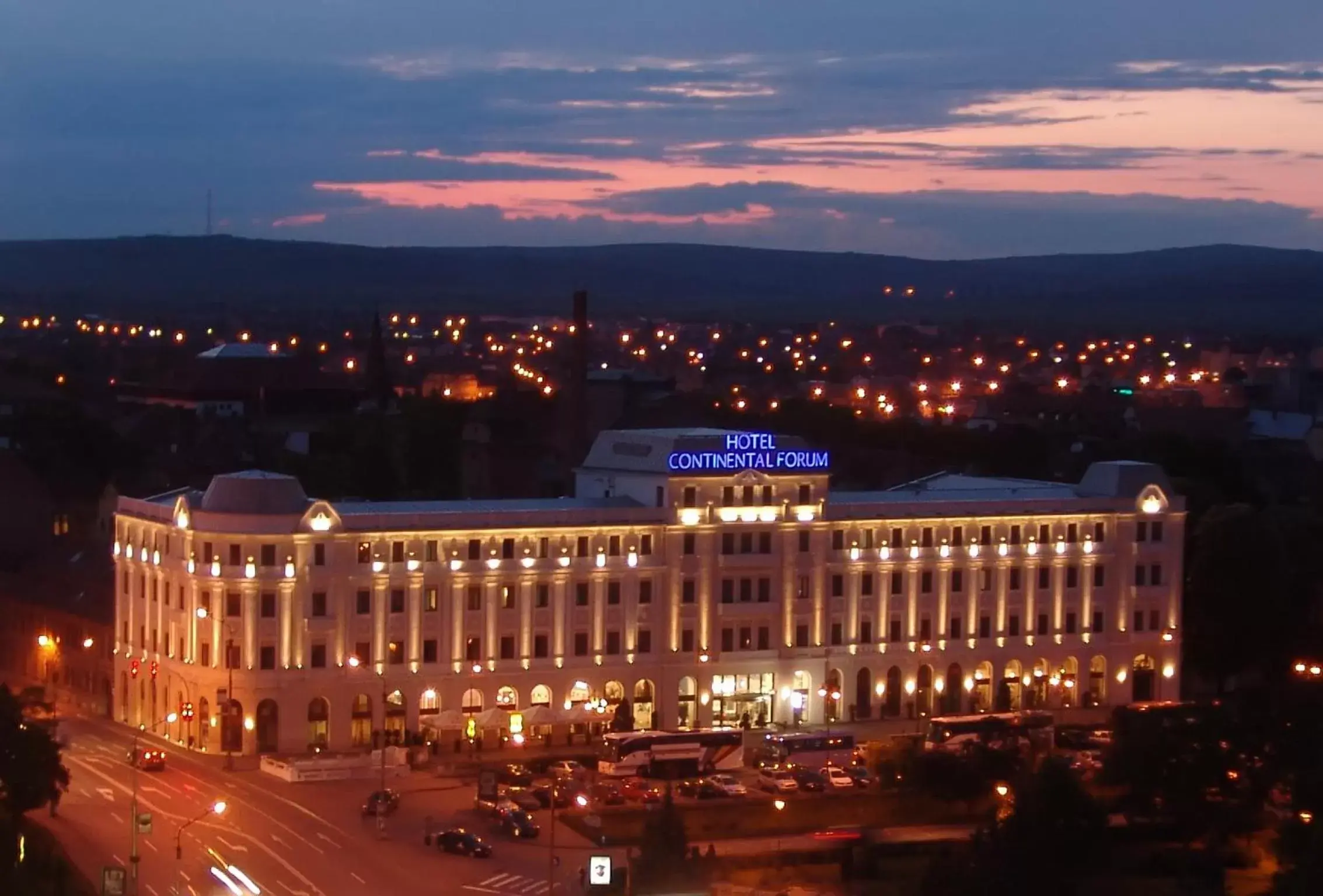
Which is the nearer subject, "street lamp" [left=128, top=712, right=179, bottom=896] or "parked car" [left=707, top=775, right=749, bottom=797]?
"street lamp" [left=128, top=712, right=179, bottom=896]

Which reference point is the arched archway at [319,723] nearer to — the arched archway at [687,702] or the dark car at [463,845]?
the arched archway at [687,702]

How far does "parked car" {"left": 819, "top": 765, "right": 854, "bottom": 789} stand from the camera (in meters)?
69.4

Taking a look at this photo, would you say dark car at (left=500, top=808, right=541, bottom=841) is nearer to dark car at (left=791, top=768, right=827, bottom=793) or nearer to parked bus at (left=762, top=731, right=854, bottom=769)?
dark car at (left=791, top=768, right=827, bottom=793)

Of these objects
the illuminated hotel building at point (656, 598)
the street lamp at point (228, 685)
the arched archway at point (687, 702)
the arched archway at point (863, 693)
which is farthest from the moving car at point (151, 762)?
the arched archway at point (863, 693)

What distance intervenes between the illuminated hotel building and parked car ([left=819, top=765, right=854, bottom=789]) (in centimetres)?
870

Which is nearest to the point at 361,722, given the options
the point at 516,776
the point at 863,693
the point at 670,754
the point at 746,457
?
the point at 516,776

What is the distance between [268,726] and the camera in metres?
72.8

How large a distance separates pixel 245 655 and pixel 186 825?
13.8 m

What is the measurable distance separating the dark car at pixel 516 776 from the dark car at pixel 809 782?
22.3 feet

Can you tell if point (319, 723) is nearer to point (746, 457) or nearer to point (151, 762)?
point (151, 762)

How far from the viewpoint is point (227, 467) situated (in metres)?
118

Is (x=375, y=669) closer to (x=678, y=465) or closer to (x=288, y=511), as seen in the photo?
(x=288, y=511)

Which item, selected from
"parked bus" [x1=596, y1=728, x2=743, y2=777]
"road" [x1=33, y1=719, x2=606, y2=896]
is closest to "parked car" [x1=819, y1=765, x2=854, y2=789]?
"parked bus" [x1=596, y1=728, x2=743, y2=777]

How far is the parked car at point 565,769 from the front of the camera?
69000mm
